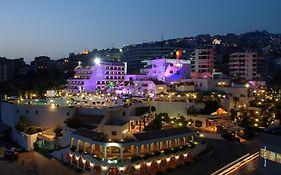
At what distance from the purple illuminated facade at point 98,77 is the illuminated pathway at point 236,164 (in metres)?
26.6

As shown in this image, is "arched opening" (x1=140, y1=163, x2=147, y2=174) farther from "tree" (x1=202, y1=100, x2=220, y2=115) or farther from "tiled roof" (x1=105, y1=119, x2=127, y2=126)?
"tree" (x1=202, y1=100, x2=220, y2=115)

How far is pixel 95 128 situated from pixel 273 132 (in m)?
15.2

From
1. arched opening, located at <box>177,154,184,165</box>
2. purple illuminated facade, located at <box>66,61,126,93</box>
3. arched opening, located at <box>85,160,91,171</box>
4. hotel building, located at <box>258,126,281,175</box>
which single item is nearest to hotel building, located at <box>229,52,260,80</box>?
purple illuminated facade, located at <box>66,61,126,93</box>

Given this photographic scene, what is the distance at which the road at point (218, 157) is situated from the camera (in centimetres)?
2175

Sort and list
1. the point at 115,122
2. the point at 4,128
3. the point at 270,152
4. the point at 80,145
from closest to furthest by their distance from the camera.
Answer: the point at 270,152
the point at 80,145
the point at 115,122
the point at 4,128

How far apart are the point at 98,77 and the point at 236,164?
30.2 metres

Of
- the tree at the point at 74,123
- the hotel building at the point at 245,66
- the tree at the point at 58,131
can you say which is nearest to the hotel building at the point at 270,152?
the tree at the point at 74,123

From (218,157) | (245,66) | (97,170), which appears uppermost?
(245,66)

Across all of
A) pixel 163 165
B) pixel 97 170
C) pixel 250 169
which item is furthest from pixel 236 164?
pixel 97 170

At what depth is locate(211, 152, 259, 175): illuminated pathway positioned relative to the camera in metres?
20.2

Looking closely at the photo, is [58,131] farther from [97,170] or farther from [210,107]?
[210,107]

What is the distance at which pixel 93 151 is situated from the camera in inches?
893

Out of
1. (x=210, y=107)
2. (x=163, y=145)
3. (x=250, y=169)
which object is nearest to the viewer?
(x=250, y=169)

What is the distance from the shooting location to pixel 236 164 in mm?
21625
